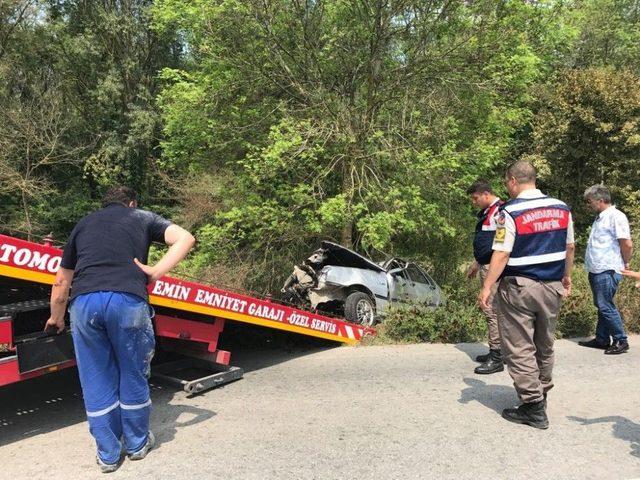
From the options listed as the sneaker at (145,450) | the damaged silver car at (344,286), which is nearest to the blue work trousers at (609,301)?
the damaged silver car at (344,286)

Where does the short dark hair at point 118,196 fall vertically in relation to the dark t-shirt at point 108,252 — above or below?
above

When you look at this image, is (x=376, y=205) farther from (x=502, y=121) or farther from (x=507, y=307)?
(x=507, y=307)

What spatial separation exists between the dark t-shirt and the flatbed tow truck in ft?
1.26

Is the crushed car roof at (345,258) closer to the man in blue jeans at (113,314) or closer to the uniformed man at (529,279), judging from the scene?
the uniformed man at (529,279)

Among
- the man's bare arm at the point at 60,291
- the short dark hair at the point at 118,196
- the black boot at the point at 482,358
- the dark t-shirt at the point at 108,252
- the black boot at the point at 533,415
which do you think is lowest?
the black boot at the point at 482,358

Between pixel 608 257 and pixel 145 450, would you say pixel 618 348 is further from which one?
pixel 145 450

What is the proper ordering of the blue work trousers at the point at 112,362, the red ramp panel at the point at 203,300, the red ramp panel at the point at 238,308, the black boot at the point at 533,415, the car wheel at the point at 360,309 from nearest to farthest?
the blue work trousers at the point at 112,362, the red ramp panel at the point at 203,300, the black boot at the point at 533,415, the red ramp panel at the point at 238,308, the car wheel at the point at 360,309

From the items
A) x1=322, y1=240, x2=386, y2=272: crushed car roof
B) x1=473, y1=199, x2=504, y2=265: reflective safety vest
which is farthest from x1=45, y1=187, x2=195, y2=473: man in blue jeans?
x1=322, y1=240, x2=386, y2=272: crushed car roof

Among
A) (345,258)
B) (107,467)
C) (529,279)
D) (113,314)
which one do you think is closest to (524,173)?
(529,279)

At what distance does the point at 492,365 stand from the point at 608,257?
84.0 inches

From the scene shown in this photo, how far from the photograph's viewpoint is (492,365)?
17.8ft

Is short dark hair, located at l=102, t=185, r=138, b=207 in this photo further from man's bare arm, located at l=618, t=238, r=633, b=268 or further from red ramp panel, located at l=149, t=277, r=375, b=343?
man's bare arm, located at l=618, t=238, r=633, b=268

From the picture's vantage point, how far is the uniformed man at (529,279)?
13.1ft

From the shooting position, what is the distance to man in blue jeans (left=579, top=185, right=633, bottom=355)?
604 cm
